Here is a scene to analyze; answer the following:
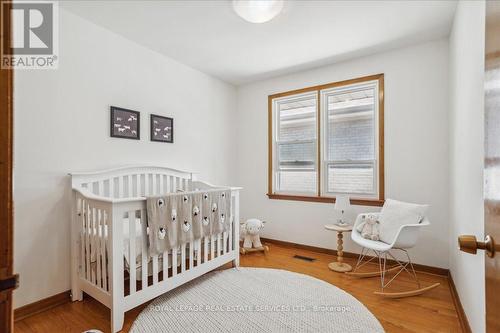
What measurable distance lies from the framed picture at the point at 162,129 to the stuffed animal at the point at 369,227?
239 cm

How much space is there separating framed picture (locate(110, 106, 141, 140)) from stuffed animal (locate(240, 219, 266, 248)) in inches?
67.7

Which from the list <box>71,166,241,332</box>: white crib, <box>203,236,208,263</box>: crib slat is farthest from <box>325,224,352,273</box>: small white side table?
<box>203,236,208,263</box>: crib slat

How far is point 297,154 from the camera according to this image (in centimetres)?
365

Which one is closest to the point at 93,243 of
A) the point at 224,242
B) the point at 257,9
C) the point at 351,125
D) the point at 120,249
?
the point at 120,249

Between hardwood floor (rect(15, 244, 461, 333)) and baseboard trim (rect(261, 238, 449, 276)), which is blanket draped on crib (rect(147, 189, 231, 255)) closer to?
hardwood floor (rect(15, 244, 461, 333))

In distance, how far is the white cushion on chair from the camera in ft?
7.83

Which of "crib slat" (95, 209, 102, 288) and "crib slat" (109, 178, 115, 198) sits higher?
"crib slat" (109, 178, 115, 198)

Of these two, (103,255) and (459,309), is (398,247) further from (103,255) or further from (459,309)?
(103,255)

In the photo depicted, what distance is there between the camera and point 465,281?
1796 millimetres

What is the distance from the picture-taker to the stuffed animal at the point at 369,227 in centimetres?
256

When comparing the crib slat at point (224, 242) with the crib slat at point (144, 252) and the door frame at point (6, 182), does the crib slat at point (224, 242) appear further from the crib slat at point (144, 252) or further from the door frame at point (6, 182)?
the door frame at point (6, 182)

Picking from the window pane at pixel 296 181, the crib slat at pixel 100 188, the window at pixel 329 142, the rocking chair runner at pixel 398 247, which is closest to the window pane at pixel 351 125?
the window at pixel 329 142

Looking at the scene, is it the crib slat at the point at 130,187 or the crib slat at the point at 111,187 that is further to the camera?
Result: the crib slat at the point at 130,187

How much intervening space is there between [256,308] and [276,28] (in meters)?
2.50
